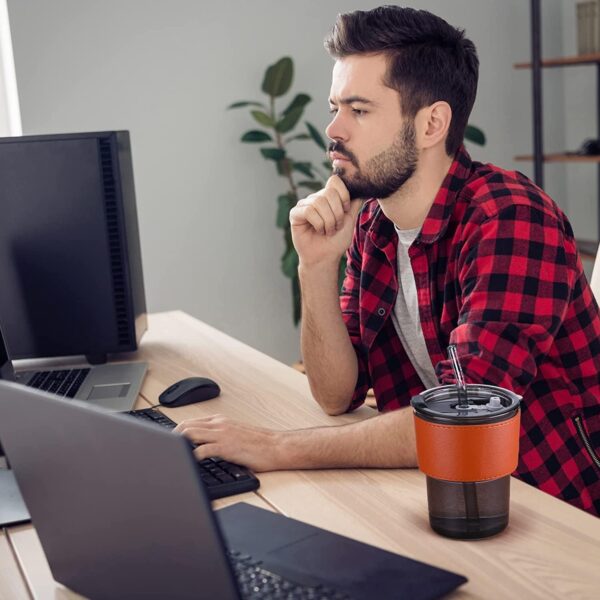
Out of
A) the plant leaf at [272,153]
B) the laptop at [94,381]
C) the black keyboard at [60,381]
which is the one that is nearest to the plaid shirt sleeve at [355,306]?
the laptop at [94,381]

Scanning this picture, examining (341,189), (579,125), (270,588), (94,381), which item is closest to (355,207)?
(341,189)

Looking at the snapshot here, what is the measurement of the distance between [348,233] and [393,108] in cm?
21

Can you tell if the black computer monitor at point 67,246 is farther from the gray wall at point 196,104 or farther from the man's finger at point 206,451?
the gray wall at point 196,104

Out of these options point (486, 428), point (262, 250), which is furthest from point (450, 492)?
point (262, 250)

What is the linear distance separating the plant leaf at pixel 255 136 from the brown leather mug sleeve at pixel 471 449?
2570 millimetres

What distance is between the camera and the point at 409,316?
4.89 ft

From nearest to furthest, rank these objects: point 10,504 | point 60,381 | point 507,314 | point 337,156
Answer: point 10,504 → point 507,314 → point 337,156 → point 60,381

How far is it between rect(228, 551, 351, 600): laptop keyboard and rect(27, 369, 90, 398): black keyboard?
2.51 ft

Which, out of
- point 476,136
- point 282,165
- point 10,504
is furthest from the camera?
point 476,136

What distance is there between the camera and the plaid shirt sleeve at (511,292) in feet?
3.78

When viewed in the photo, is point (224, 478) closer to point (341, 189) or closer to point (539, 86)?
point (341, 189)

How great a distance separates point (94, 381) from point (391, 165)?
0.61m

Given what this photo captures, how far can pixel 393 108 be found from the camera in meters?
1.45

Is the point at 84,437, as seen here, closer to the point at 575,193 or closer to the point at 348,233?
the point at 348,233
